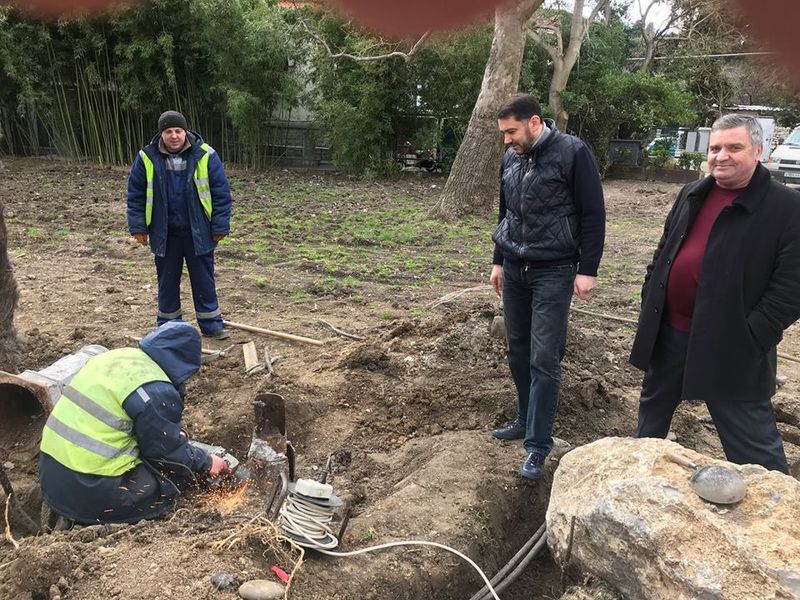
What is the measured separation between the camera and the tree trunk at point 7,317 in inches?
166

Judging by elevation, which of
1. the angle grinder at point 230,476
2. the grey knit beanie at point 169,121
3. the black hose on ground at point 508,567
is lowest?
the black hose on ground at point 508,567

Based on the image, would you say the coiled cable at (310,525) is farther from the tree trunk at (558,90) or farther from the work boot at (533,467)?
the tree trunk at (558,90)

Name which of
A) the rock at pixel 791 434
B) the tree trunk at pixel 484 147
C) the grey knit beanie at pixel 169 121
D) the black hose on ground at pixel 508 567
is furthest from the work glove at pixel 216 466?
the tree trunk at pixel 484 147

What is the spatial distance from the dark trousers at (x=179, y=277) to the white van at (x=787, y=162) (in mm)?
13482

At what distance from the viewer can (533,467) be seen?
3596 mm

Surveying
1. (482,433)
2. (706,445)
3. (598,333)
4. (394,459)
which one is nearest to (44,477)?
(394,459)

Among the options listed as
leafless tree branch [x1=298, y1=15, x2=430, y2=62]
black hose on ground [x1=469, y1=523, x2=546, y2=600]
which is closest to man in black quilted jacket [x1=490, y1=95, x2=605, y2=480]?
black hose on ground [x1=469, y1=523, x2=546, y2=600]

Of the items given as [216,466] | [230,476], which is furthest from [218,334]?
[216,466]

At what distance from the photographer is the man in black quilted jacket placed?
3.30 meters

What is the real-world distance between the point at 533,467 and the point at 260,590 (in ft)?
5.51

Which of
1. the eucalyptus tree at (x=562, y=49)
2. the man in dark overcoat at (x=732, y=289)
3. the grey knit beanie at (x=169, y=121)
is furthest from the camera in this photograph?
the eucalyptus tree at (x=562, y=49)

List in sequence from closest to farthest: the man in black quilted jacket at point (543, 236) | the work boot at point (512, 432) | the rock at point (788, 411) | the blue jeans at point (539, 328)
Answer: the man in black quilted jacket at point (543, 236) → the blue jeans at point (539, 328) → the work boot at point (512, 432) → the rock at point (788, 411)

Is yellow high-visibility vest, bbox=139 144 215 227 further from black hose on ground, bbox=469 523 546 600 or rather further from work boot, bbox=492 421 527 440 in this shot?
black hose on ground, bbox=469 523 546 600

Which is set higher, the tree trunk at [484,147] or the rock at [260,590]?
the tree trunk at [484,147]
